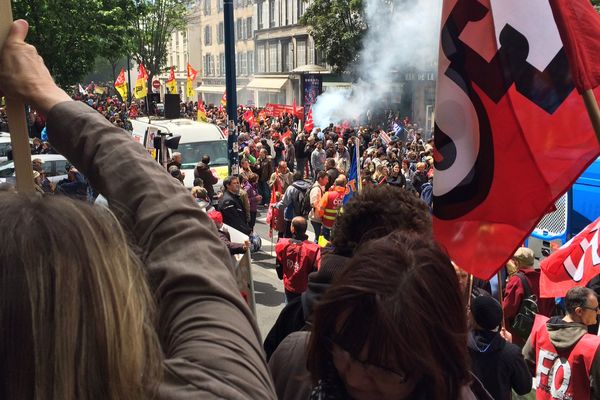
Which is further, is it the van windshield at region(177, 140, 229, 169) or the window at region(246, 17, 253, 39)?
the window at region(246, 17, 253, 39)

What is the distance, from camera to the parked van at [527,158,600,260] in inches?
349

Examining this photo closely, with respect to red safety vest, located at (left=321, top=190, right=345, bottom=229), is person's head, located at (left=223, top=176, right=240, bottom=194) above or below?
above

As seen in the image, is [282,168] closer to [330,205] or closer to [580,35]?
[330,205]

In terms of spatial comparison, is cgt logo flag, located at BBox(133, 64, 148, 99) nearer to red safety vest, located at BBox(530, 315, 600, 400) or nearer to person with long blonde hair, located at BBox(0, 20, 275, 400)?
red safety vest, located at BBox(530, 315, 600, 400)

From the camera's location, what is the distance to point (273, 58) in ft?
173

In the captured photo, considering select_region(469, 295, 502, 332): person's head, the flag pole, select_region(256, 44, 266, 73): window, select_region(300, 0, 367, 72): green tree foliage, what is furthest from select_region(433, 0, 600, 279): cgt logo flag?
select_region(256, 44, 266, 73): window

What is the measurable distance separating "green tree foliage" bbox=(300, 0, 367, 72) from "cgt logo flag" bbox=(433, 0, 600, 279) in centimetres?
3086

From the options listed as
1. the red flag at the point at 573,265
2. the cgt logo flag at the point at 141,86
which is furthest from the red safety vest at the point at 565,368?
the cgt logo flag at the point at 141,86

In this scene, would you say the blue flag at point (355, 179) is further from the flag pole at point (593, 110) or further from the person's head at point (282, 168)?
the flag pole at point (593, 110)

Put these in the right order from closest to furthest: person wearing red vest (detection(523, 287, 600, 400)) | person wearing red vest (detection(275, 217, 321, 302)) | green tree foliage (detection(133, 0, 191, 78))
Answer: person wearing red vest (detection(523, 287, 600, 400))
person wearing red vest (detection(275, 217, 321, 302))
green tree foliage (detection(133, 0, 191, 78))

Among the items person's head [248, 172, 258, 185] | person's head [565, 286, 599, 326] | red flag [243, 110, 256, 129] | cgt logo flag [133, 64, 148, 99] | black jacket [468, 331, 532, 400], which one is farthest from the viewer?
red flag [243, 110, 256, 129]

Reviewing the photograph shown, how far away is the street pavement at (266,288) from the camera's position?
797 centimetres

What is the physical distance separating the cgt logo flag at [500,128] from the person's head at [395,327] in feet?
5.10

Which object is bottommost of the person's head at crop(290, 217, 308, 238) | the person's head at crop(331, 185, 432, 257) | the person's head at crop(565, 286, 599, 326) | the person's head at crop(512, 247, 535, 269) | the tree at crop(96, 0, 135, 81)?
the person's head at crop(290, 217, 308, 238)
